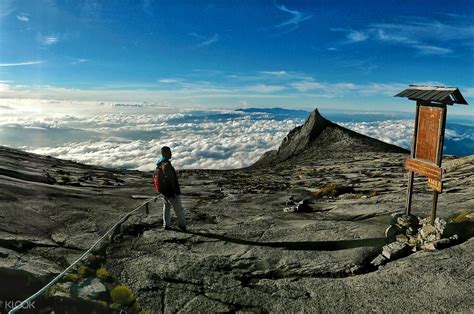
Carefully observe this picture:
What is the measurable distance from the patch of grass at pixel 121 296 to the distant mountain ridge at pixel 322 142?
7235 centimetres

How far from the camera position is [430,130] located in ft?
47.5

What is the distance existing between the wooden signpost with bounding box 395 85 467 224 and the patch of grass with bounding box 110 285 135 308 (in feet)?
36.5

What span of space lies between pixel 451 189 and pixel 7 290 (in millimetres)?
23528

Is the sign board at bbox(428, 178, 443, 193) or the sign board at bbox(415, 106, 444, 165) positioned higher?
the sign board at bbox(415, 106, 444, 165)

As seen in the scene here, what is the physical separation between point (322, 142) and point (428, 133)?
269 ft

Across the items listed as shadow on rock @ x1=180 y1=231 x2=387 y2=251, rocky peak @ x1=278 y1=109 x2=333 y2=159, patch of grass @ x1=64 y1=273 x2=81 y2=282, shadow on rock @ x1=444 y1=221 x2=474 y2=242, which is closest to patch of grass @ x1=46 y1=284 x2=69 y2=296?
patch of grass @ x1=64 y1=273 x2=81 y2=282

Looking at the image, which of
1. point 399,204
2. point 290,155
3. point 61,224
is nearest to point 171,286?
point 61,224

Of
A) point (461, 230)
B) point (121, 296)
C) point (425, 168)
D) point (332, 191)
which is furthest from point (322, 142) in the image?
point (121, 296)

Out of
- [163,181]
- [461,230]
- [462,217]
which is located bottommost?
[461,230]

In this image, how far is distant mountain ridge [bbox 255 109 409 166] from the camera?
8294cm

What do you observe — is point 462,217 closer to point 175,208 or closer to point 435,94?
point 435,94

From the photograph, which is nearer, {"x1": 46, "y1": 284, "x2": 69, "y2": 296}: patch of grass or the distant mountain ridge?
{"x1": 46, "y1": 284, "x2": 69, "y2": 296}: patch of grass

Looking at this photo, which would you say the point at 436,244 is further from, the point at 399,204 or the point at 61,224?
the point at 61,224

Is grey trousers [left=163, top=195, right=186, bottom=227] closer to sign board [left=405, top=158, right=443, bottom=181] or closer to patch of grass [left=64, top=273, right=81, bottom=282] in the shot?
patch of grass [left=64, top=273, right=81, bottom=282]
